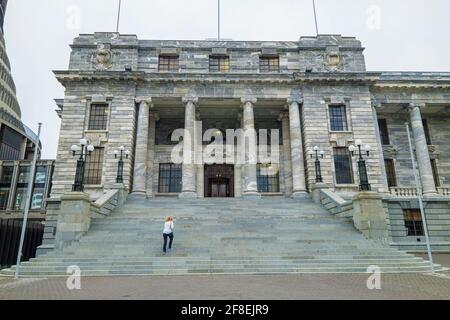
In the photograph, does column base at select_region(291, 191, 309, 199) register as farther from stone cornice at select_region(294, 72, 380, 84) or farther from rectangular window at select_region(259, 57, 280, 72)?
rectangular window at select_region(259, 57, 280, 72)

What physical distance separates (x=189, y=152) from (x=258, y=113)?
8.31 meters

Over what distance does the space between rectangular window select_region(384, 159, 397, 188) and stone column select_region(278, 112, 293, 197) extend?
9.18m

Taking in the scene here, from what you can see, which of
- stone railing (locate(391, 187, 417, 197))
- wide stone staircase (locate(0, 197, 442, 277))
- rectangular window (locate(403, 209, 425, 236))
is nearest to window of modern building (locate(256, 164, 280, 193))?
wide stone staircase (locate(0, 197, 442, 277))

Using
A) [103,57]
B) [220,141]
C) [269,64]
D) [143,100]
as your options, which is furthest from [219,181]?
[103,57]

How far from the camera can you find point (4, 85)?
6181 cm

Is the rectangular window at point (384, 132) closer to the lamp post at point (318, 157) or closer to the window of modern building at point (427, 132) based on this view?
the window of modern building at point (427, 132)

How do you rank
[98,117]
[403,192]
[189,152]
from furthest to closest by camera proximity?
[98,117] < [189,152] < [403,192]

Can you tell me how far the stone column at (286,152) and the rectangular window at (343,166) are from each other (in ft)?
12.9

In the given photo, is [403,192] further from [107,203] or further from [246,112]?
[107,203]

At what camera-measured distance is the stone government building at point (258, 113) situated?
24.3 meters

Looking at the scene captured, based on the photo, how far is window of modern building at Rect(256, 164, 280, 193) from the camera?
27.5 m

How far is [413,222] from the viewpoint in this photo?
22.3 m

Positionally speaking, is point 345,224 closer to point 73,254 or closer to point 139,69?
point 73,254
